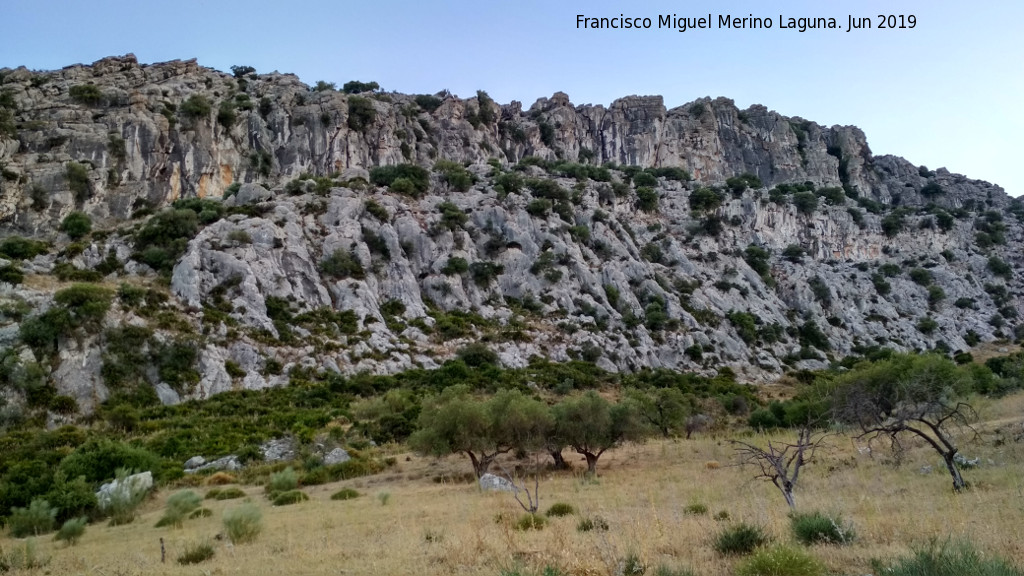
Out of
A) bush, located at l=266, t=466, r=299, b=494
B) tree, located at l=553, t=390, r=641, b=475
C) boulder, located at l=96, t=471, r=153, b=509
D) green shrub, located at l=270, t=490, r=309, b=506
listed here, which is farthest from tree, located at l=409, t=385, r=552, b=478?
boulder, located at l=96, t=471, r=153, b=509

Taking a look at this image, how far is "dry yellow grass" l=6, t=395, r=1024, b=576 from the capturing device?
8.15 meters

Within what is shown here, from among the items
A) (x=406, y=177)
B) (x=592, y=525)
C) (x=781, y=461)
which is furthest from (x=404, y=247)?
(x=592, y=525)

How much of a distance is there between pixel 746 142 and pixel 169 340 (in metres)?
97.2

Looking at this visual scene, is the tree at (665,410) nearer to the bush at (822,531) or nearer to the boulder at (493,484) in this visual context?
the boulder at (493,484)

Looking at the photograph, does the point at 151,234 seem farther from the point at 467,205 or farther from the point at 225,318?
the point at 467,205

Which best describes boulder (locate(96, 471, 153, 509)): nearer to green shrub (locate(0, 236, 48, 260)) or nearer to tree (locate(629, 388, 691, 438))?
tree (locate(629, 388, 691, 438))

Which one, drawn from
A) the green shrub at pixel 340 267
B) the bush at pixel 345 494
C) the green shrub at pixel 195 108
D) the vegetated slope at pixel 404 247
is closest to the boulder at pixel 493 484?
the bush at pixel 345 494

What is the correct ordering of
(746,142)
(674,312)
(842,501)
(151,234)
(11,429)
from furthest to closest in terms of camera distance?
1. (746,142)
2. (674,312)
3. (151,234)
4. (11,429)
5. (842,501)

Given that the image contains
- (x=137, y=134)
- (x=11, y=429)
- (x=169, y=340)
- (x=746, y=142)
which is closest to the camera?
(x=11, y=429)

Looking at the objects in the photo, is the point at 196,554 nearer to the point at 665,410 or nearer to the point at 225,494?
the point at 225,494

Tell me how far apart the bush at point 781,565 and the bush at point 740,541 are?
5.22ft

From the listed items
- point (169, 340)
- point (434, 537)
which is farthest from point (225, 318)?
point (434, 537)

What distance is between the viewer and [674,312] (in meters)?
56.8

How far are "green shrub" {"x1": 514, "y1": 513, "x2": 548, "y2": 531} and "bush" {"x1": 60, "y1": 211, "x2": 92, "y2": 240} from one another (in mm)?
54535
